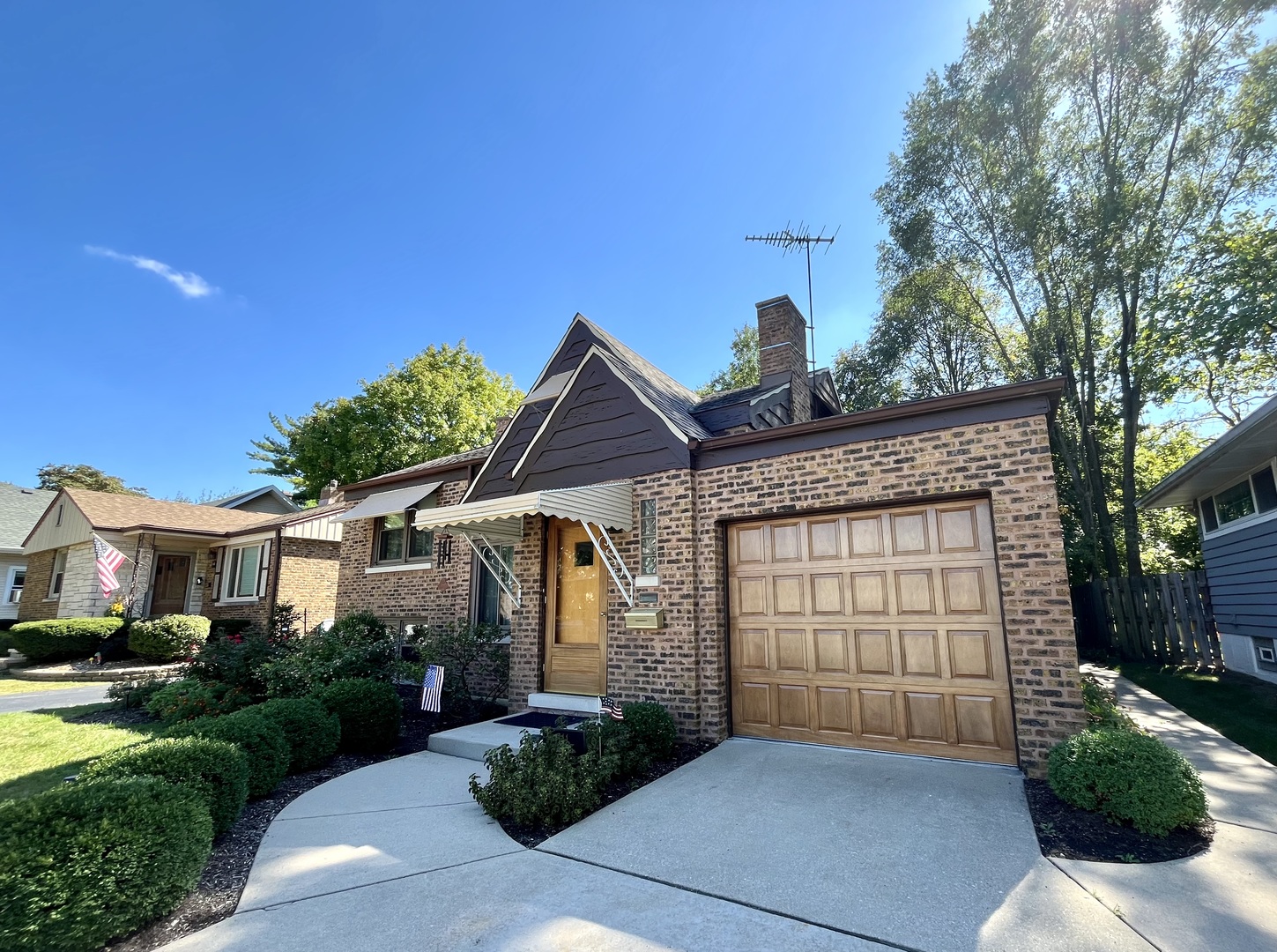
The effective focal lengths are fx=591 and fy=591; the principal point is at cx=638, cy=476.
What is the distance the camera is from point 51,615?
835 inches

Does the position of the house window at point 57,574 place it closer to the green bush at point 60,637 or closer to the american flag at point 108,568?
the green bush at point 60,637

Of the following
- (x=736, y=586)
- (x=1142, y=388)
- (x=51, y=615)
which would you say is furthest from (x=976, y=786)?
(x=51, y=615)

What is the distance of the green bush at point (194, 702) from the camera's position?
7.81 meters

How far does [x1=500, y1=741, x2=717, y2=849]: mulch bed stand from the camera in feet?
14.8

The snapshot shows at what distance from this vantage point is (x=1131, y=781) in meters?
4.16

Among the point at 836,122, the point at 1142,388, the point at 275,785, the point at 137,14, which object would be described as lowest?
the point at 275,785

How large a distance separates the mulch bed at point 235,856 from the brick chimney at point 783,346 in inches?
304

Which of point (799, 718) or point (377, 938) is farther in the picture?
point (799, 718)

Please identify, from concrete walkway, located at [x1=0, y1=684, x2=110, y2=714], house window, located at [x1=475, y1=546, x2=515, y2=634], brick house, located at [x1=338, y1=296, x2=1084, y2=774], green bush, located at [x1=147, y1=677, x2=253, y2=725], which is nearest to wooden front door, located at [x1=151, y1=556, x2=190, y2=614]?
concrete walkway, located at [x1=0, y1=684, x2=110, y2=714]

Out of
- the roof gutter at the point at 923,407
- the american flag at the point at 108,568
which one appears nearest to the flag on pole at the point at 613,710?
the roof gutter at the point at 923,407

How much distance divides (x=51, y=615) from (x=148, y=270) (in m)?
13.7

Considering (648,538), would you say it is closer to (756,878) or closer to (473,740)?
(473,740)

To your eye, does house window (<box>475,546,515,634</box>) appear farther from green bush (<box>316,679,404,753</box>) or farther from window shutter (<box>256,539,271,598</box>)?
window shutter (<box>256,539,271,598</box>)

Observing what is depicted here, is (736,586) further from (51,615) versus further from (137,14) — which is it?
(51,615)
